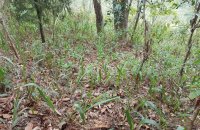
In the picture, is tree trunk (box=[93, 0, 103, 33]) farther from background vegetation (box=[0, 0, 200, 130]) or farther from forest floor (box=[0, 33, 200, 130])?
forest floor (box=[0, 33, 200, 130])

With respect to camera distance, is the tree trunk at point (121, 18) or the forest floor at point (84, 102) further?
the tree trunk at point (121, 18)

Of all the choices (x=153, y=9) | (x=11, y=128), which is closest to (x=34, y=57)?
(x=11, y=128)

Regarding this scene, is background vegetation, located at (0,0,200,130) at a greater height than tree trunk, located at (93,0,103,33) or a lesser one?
lesser

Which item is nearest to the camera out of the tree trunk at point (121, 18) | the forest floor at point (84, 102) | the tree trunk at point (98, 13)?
the forest floor at point (84, 102)

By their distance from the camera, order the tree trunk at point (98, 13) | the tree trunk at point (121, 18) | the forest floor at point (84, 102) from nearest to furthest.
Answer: the forest floor at point (84, 102) → the tree trunk at point (121, 18) → the tree trunk at point (98, 13)

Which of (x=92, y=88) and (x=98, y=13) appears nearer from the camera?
(x=92, y=88)

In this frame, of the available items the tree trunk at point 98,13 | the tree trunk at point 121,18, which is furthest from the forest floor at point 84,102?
the tree trunk at point 98,13

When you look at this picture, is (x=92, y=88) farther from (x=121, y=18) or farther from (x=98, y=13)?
(x=98, y=13)

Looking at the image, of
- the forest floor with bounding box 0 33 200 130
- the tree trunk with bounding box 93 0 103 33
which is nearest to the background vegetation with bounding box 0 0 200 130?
the forest floor with bounding box 0 33 200 130

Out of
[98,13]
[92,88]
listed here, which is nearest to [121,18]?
[98,13]

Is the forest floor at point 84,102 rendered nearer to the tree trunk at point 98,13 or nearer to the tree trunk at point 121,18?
the tree trunk at point 121,18

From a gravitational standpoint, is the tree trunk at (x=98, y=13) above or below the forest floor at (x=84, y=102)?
above

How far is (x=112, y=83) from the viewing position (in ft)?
10.4

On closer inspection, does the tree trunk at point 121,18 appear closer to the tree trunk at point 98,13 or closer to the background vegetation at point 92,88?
the tree trunk at point 98,13
